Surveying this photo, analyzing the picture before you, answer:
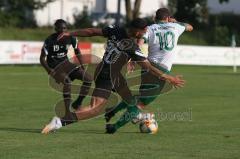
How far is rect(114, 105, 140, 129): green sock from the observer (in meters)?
12.7

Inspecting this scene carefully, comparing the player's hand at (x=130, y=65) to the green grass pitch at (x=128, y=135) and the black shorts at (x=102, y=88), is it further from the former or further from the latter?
the green grass pitch at (x=128, y=135)

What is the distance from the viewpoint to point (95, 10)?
82500 mm

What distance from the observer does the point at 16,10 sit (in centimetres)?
6219

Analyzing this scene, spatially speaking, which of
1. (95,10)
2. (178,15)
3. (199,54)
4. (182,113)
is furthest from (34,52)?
(95,10)

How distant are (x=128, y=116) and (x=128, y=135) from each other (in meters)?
0.36

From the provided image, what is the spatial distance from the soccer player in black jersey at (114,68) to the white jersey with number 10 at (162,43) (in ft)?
1.84

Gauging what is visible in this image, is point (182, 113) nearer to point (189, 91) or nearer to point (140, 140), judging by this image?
point (140, 140)

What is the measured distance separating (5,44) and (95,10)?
46.6 m

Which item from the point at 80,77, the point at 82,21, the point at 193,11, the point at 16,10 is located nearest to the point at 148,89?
the point at 80,77

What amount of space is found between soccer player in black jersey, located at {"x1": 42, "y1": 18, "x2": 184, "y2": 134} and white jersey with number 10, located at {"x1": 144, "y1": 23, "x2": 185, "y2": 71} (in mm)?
561

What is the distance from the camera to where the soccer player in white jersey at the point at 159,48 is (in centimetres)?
1281

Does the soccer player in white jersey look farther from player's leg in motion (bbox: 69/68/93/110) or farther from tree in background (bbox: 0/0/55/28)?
tree in background (bbox: 0/0/55/28)

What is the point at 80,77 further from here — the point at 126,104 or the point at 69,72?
the point at 126,104

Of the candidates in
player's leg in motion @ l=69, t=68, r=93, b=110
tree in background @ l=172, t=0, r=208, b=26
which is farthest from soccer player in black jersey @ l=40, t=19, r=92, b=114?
tree in background @ l=172, t=0, r=208, b=26
